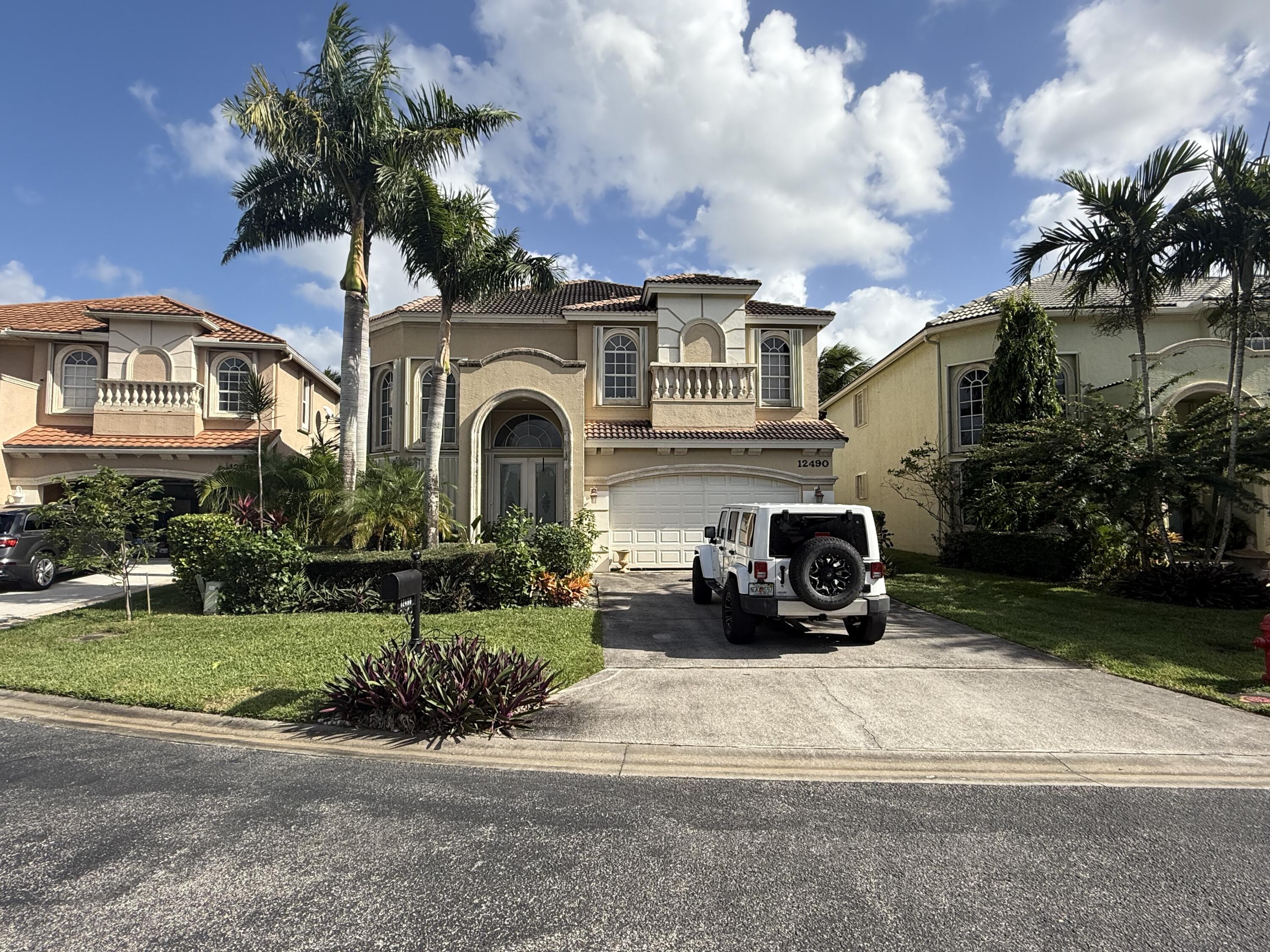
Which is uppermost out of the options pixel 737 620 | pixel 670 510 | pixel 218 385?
pixel 218 385

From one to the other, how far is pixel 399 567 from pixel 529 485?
7.07 meters

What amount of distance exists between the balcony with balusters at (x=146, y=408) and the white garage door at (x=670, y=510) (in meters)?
12.0

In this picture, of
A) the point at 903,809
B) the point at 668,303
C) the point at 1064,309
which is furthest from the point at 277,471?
the point at 1064,309

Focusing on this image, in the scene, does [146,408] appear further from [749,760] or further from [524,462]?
[749,760]

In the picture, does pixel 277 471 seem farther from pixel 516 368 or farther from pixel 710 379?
pixel 710 379

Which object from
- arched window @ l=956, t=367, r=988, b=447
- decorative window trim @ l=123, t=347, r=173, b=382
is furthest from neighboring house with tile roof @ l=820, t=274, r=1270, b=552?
decorative window trim @ l=123, t=347, r=173, b=382

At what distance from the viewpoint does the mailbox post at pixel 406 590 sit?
582 cm

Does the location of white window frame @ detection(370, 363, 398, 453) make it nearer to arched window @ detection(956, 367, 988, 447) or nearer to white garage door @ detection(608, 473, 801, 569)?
white garage door @ detection(608, 473, 801, 569)

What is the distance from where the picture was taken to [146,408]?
18.0m

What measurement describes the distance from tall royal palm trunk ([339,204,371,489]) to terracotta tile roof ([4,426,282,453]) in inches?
193

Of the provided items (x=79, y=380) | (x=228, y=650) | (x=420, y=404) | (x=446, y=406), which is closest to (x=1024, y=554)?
(x=446, y=406)

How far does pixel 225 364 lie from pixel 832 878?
20.9 meters

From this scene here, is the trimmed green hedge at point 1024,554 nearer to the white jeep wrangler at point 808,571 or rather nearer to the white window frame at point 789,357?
the white window frame at point 789,357

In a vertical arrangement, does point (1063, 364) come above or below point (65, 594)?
above
